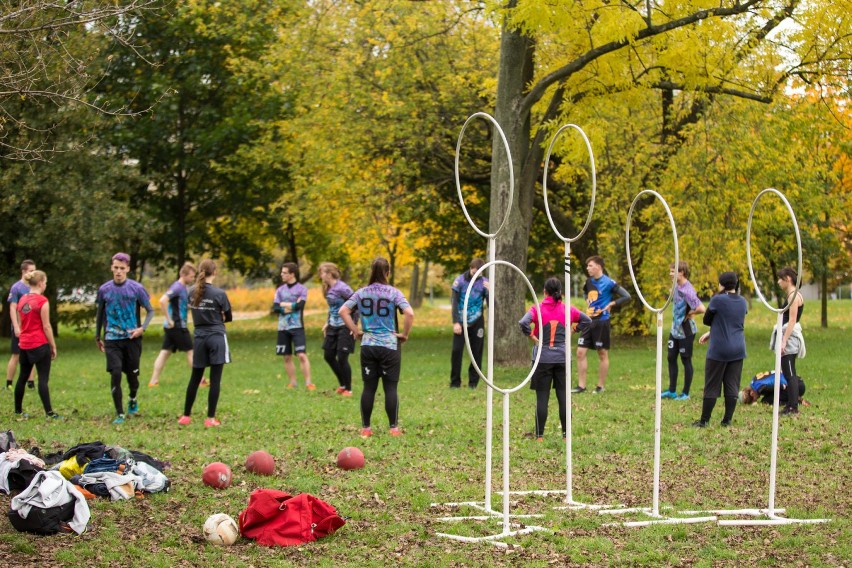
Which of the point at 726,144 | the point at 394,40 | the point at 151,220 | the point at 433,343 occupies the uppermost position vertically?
the point at 394,40

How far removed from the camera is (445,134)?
24672 mm

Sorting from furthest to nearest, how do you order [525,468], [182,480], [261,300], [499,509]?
[261,300] → [525,468] → [182,480] → [499,509]

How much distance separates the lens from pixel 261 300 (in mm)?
54469

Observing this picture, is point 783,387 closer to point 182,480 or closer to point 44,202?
point 182,480

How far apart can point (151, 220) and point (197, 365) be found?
1612cm

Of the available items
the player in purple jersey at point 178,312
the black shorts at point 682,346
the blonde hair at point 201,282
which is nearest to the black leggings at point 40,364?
the blonde hair at point 201,282

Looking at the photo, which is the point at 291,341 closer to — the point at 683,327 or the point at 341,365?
the point at 341,365

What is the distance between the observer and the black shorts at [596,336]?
14.5 meters

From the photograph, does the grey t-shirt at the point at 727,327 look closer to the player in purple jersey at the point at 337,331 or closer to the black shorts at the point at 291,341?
the player in purple jersey at the point at 337,331

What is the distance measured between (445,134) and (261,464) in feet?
54.6

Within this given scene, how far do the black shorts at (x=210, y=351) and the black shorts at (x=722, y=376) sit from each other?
5542 mm

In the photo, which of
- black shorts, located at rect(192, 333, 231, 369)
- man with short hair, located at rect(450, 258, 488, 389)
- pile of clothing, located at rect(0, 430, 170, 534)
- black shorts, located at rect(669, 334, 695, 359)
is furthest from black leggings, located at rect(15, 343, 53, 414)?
black shorts, located at rect(669, 334, 695, 359)

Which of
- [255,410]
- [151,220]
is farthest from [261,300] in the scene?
[255,410]

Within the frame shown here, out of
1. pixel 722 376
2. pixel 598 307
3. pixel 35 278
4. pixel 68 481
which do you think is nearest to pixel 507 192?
pixel 598 307
